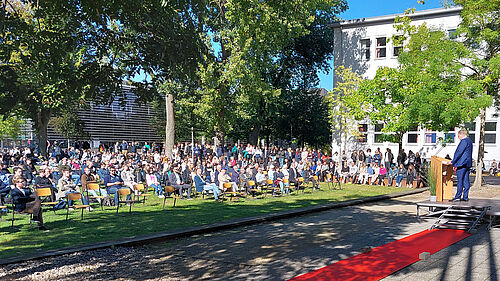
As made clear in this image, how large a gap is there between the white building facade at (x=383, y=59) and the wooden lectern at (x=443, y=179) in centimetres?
2109

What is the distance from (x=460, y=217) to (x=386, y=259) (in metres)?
Result: 4.76

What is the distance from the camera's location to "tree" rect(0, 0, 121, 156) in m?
5.86

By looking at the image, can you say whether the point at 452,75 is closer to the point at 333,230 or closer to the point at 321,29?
the point at 333,230

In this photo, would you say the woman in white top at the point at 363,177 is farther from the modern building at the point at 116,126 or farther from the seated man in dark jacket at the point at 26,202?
the modern building at the point at 116,126

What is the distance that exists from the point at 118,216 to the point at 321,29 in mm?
36292

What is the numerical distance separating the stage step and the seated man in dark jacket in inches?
374

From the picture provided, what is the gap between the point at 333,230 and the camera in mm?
11156

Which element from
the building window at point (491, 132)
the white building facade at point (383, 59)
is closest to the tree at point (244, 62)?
the white building facade at point (383, 59)

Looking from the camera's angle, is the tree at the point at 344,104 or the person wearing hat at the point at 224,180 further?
the tree at the point at 344,104

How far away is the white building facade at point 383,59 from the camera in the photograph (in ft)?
107

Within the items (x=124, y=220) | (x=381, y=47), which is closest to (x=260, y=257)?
(x=124, y=220)

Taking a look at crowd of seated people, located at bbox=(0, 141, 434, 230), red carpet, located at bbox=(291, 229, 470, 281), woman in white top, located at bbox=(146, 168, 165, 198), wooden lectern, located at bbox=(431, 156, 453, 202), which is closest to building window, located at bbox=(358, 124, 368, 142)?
crowd of seated people, located at bbox=(0, 141, 434, 230)

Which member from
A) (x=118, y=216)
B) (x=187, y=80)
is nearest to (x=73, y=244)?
(x=118, y=216)

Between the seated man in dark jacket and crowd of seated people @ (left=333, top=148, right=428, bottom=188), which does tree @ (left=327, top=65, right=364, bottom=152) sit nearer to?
crowd of seated people @ (left=333, top=148, right=428, bottom=188)
